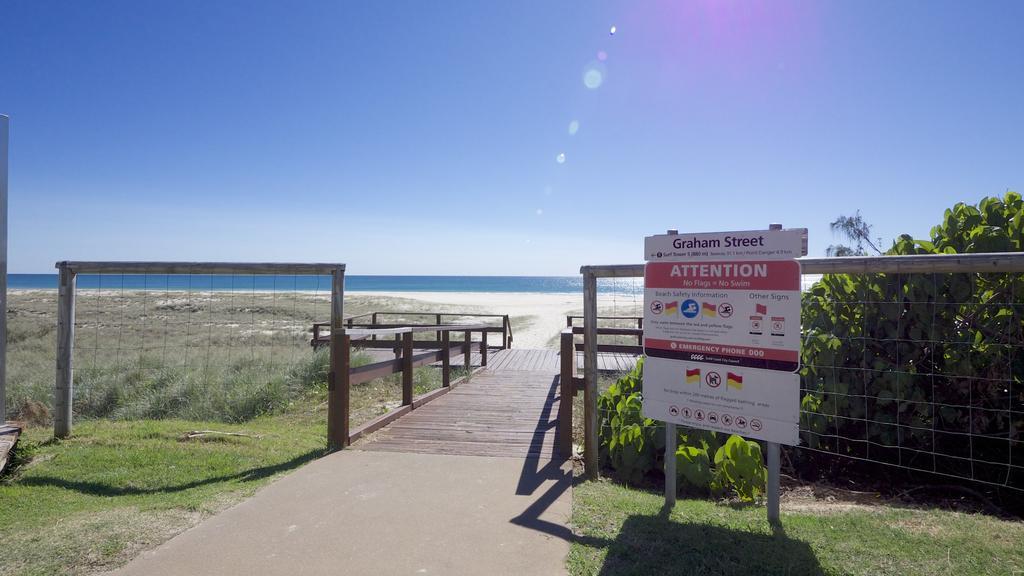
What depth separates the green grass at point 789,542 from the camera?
2723 millimetres

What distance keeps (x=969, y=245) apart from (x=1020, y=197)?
57cm

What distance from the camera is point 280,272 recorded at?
546cm

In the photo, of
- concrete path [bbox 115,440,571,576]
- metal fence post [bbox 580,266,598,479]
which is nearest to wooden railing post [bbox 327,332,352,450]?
concrete path [bbox 115,440,571,576]

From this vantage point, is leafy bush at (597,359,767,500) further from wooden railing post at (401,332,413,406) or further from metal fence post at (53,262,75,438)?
metal fence post at (53,262,75,438)

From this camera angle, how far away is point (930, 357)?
14.6 ft

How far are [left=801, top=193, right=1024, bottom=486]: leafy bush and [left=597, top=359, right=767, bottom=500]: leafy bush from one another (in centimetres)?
82

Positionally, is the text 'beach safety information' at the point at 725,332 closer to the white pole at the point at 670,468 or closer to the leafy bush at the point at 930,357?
the white pole at the point at 670,468

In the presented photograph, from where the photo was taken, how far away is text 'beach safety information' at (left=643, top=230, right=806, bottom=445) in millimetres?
3145

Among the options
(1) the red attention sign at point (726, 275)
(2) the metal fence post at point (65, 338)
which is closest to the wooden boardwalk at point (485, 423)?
(1) the red attention sign at point (726, 275)

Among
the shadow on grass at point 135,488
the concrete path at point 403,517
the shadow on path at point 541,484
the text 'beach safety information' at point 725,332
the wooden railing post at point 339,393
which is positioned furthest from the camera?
the wooden railing post at point 339,393

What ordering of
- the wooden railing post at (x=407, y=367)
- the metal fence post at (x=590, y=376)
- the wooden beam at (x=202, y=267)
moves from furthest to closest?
the wooden railing post at (x=407, y=367), the wooden beam at (x=202, y=267), the metal fence post at (x=590, y=376)

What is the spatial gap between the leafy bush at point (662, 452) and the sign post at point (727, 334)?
59cm

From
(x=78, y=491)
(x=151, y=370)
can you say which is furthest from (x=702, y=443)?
(x=151, y=370)

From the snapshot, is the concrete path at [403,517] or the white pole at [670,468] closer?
the concrete path at [403,517]
